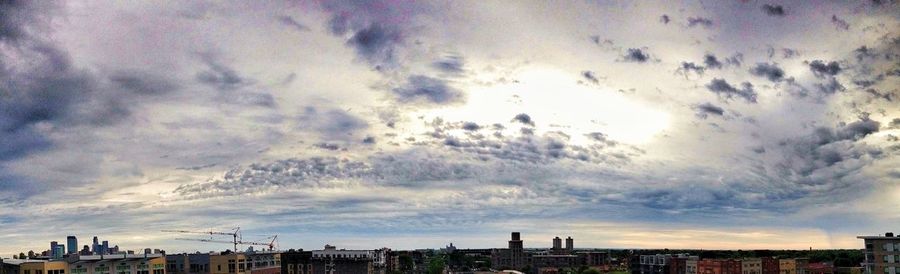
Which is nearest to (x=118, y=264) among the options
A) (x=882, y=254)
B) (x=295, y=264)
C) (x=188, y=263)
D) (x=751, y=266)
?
(x=188, y=263)

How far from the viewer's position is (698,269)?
190 meters

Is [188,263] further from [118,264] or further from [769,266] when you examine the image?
[769,266]

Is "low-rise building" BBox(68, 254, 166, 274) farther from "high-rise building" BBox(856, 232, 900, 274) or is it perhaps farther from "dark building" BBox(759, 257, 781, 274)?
"dark building" BBox(759, 257, 781, 274)

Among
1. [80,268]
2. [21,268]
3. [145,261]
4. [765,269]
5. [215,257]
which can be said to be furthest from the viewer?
[765,269]

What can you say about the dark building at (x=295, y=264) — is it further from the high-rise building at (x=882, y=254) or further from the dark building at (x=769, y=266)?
the high-rise building at (x=882, y=254)

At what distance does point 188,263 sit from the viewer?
442ft

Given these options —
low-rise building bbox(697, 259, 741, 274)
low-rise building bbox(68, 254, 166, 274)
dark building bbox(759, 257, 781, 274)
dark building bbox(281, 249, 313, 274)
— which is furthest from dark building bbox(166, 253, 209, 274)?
dark building bbox(759, 257, 781, 274)

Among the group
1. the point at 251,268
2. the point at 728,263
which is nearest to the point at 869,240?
the point at 728,263

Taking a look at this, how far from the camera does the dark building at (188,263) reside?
13355 centimetres

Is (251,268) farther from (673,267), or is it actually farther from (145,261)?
(673,267)

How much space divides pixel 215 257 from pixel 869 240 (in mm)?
101889

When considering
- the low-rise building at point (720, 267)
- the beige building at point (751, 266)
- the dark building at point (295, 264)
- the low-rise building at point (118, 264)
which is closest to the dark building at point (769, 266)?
the beige building at point (751, 266)

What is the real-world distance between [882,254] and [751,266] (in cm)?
7127

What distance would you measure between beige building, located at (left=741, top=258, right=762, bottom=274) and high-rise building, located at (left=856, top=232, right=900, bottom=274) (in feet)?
210
